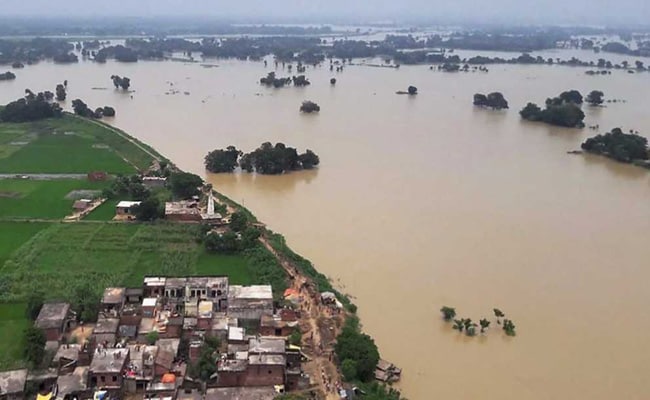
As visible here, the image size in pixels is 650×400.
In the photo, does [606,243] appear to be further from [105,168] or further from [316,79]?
[316,79]

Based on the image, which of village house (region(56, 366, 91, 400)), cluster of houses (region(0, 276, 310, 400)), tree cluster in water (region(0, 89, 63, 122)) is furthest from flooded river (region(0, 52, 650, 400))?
village house (region(56, 366, 91, 400))

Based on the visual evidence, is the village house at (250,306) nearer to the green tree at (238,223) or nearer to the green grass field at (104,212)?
the green tree at (238,223)

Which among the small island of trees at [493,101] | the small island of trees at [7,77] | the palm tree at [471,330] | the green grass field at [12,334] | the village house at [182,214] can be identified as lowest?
the palm tree at [471,330]

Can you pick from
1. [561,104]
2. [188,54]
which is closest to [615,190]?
[561,104]

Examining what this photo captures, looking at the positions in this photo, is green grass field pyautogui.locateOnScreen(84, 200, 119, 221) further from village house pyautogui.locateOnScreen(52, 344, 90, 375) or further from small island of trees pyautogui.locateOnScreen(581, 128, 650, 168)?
small island of trees pyautogui.locateOnScreen(581, 128, 650, 168)

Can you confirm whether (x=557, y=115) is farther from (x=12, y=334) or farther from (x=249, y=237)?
(x=12, y=334)

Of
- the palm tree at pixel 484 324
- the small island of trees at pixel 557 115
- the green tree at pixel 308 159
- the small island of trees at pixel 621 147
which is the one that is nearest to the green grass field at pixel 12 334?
the palm tree at pixel 484 324
